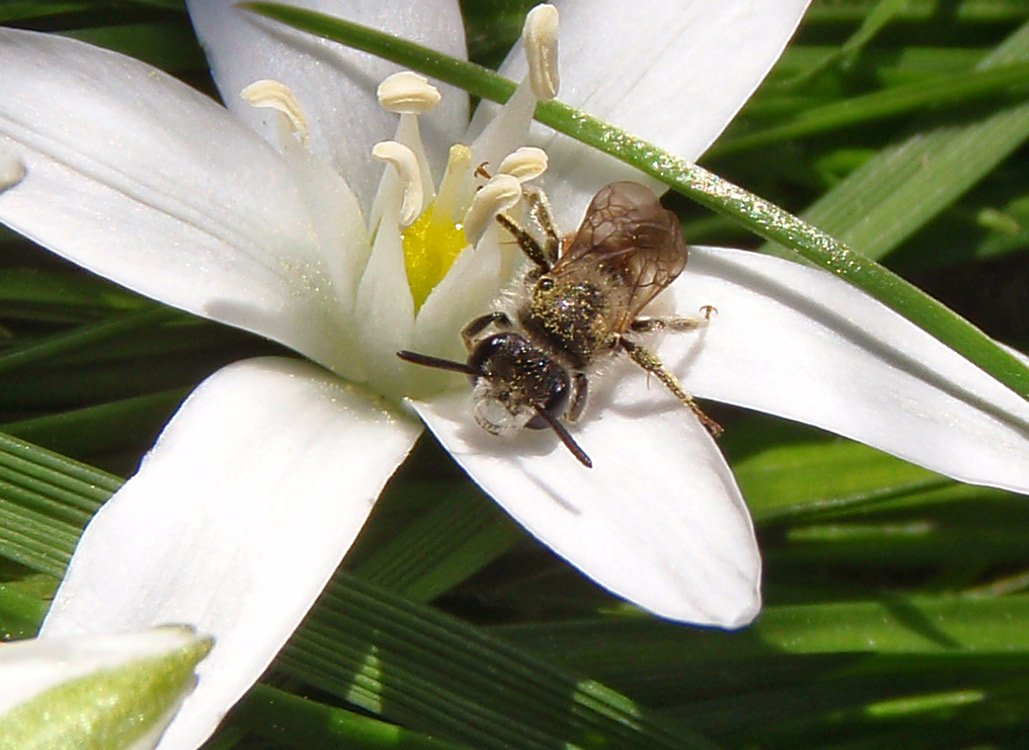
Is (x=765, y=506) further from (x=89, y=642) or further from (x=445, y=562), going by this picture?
(x=89, y=642)

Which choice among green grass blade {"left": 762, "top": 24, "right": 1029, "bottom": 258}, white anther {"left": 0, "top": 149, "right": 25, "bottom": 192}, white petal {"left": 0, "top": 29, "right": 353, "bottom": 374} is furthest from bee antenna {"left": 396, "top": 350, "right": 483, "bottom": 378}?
green grass blade {"left": 762, "top": 24, "right": 1029, "bottom": 258}

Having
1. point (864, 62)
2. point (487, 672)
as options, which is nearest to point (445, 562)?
point (487, 672)

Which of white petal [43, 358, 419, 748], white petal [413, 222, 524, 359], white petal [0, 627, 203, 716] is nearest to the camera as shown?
white petal [0, 627, 203, 716]

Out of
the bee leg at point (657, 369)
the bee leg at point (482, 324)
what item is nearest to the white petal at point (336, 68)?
the bee leg at point (482, 324)

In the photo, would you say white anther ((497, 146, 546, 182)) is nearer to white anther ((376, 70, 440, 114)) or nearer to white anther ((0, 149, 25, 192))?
white anther ((376, 70, 440, 114))

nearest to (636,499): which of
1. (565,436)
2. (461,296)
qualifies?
(565,436)

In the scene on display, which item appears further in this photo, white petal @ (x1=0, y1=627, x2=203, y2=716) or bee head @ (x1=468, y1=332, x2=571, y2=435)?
bee head @ (x1=468, y1=332, x2=571, y2=435)

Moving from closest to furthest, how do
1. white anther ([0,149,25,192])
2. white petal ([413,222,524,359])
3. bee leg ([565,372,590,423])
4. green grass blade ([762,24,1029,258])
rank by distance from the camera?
white anther ([0,149,25,192]) < bee leg ([565,372,590,423]) < white petal ([413,222,524,359]) < green grass blade ([762,24,1029,258])
